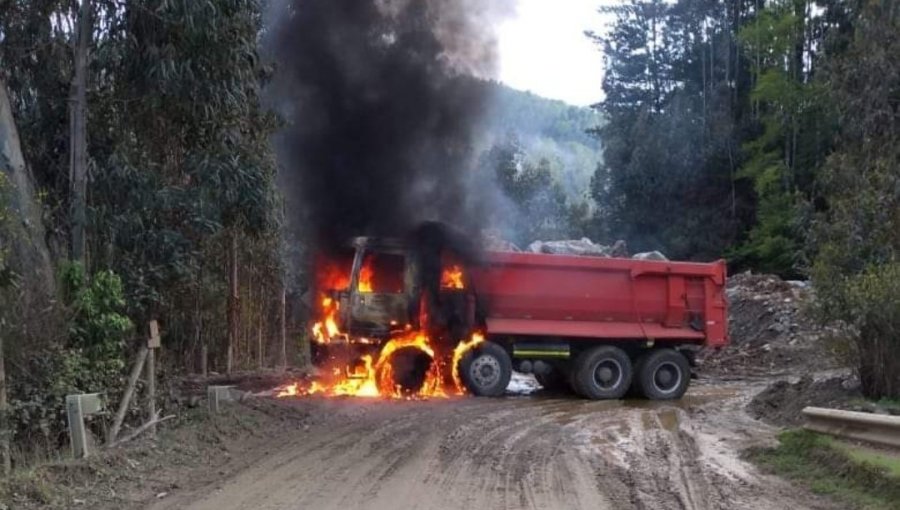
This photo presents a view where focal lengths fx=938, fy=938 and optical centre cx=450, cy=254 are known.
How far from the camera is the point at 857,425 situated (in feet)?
28.7

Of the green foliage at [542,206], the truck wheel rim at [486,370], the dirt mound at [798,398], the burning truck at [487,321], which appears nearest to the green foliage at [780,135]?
the green foliage at [542,206]

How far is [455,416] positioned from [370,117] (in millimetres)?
6113

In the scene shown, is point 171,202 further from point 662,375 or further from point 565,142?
point 565,142

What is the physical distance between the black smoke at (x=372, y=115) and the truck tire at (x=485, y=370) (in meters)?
2.16

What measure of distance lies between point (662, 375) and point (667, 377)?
0.36 ft

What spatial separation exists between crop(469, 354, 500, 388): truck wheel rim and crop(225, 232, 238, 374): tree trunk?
495 cm

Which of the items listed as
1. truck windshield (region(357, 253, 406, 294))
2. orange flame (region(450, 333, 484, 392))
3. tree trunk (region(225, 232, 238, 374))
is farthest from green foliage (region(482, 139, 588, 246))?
truck windshield (region(357, 253, 406, 294))

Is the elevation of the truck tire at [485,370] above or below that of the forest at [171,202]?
below

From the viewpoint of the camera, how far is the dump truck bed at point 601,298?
1558 cm

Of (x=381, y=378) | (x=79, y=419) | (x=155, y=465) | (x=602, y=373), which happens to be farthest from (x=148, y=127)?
(x=602, y=373)

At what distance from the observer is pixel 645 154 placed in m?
43.6

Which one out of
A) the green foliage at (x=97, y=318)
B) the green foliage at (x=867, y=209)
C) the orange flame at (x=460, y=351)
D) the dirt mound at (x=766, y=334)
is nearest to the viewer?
the green foliage at (x=97, y=318)

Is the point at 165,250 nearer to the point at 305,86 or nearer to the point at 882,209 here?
the point at 305,86

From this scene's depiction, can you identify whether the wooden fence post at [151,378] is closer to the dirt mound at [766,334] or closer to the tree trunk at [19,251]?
the tree trunk at [19,251]
